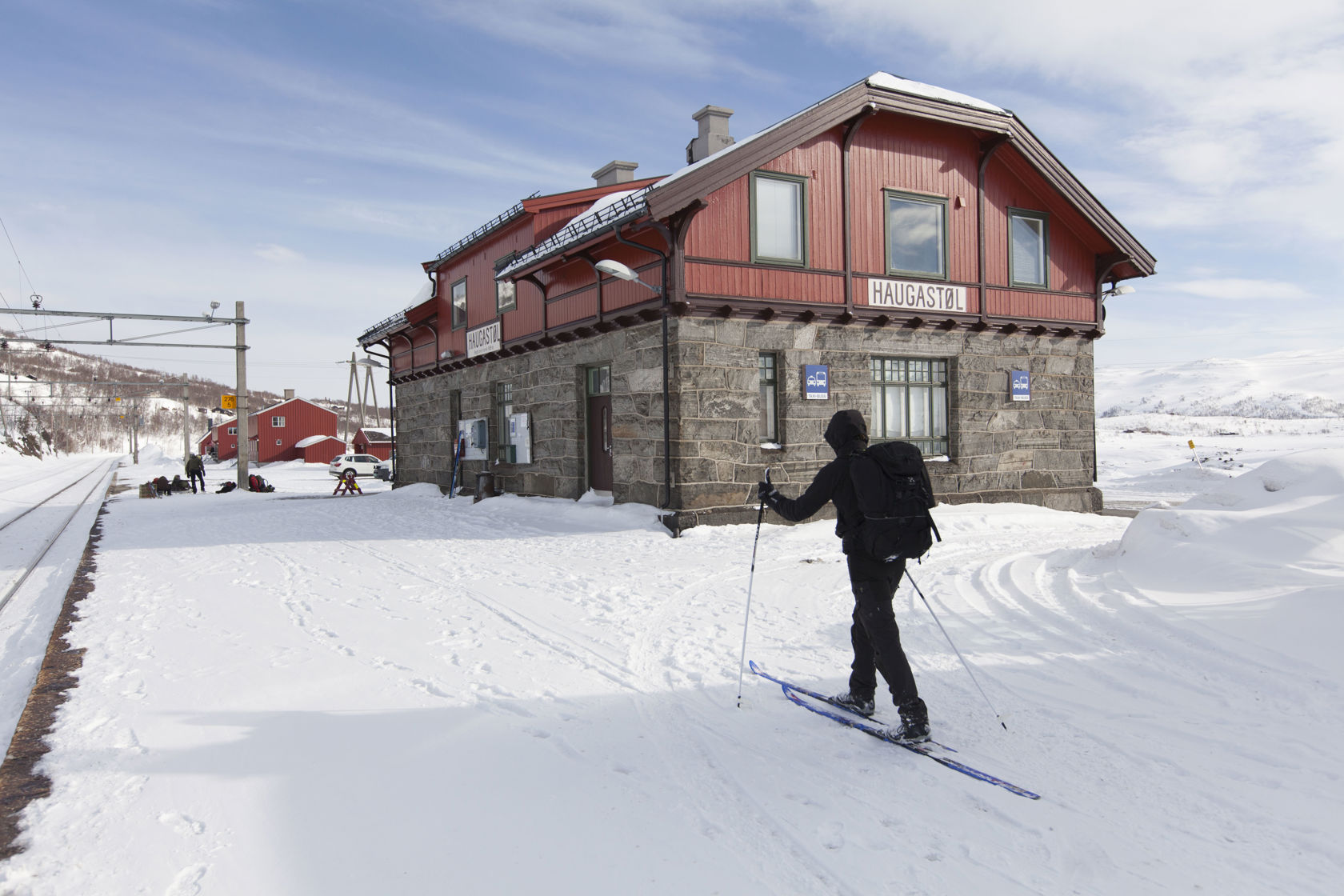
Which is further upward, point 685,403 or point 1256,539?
point 685,403

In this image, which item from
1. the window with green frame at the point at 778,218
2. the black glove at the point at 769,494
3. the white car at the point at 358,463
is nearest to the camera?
the black glove at the point at 769,494

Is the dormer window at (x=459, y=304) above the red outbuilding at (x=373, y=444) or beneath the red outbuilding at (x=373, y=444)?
above

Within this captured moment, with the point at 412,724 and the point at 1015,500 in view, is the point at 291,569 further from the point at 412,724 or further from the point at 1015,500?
the point at 1015,500

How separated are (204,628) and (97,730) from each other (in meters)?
2.47

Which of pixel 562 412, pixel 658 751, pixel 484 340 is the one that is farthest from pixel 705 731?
pixel 484 340

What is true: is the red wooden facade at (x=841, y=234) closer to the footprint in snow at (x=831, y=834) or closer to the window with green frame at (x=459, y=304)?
the window with green frame at (x=459, y=304)

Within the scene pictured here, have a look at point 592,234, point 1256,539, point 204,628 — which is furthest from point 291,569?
point 1256,539

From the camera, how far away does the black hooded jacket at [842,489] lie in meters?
4.38

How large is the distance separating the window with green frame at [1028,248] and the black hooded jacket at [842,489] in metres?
12.6

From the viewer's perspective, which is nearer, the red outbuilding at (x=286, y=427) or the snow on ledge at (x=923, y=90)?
the snow on ledge at (x=923, y=90)

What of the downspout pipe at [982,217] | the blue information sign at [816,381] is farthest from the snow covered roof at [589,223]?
the downspout pipe at [982,217]

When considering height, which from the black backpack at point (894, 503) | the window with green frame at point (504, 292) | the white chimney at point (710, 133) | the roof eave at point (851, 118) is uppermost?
the white chimney at point (710, 133)

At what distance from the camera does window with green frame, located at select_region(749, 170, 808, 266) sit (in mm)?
12875

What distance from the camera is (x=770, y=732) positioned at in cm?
435
